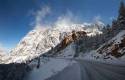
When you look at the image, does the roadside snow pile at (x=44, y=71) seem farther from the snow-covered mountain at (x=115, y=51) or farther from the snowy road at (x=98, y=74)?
the snow-covered mountain at (x=115, y=51)

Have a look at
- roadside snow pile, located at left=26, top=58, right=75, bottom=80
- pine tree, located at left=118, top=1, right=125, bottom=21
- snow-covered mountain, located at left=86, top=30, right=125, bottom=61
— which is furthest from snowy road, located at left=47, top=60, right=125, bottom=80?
pine tree, located at left=118, top=1, right=125, bottom=21

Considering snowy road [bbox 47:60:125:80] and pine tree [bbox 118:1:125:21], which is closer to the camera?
snowy road [bbox 47:60:125:80]

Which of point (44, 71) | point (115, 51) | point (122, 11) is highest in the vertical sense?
point (122, 11)

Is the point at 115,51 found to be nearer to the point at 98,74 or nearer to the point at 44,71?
the point at 44,71

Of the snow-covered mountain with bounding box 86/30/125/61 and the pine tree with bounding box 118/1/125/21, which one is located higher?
the pine tree with bounding box 118/1/125/21

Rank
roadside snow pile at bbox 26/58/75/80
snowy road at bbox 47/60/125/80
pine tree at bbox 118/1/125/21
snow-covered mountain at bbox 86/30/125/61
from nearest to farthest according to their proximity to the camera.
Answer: snowy road at bbox 47/60/125/80
roadside snow pile at bbox 26/58/75/80
snow-covered mountain at bbox 86/30/125/61
pine tree at bbox 118/1/125/21

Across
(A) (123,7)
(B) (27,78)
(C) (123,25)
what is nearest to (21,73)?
(B) (27,78)

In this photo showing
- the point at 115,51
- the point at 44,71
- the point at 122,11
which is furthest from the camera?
the point at 122,11

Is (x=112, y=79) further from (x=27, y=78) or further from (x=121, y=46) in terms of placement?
(x=121, y=46)

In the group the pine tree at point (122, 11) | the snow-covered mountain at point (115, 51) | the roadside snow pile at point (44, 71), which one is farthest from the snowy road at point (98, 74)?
the pine tree at point (122, 11)

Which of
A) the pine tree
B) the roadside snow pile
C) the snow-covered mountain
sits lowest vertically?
the roadside snow pile

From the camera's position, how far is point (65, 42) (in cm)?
18112

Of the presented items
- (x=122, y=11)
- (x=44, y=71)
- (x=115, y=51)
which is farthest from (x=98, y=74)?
(x=122, y=11)

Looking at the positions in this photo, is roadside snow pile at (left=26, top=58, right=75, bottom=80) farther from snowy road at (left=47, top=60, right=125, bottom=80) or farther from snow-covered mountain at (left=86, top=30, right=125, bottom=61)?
snow-covered mountain at (left=86, top=30, right=125, bottom=61)
